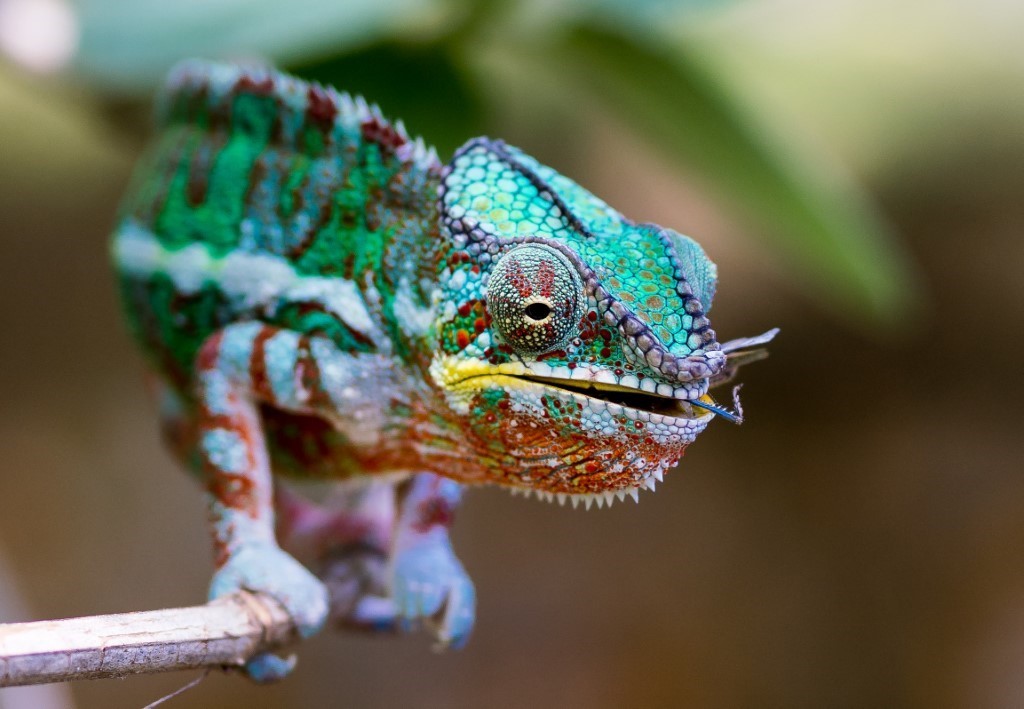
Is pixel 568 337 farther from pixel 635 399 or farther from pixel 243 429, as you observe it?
pixel 243 429

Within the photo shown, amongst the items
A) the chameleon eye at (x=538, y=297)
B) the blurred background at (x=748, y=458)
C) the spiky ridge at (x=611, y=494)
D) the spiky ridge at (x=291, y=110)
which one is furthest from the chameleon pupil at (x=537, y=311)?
the blurred background at (x=748, y=458)

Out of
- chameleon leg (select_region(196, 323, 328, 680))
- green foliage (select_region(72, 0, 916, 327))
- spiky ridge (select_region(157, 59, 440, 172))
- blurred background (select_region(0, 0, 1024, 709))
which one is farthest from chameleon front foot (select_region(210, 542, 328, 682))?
blurred background (select_region(0, 0, 1024, 709))

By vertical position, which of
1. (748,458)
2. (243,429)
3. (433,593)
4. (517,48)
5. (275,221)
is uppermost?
(517,48)

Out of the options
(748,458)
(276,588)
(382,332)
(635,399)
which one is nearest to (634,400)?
(635,399)

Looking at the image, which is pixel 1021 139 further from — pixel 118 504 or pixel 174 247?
pixel 118 504

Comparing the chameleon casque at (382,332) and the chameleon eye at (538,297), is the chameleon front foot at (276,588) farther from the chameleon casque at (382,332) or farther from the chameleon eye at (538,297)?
the chameleon eye at (538,297)

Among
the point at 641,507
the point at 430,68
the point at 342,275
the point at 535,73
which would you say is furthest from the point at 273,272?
the point at 641,507

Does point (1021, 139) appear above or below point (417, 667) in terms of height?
above
